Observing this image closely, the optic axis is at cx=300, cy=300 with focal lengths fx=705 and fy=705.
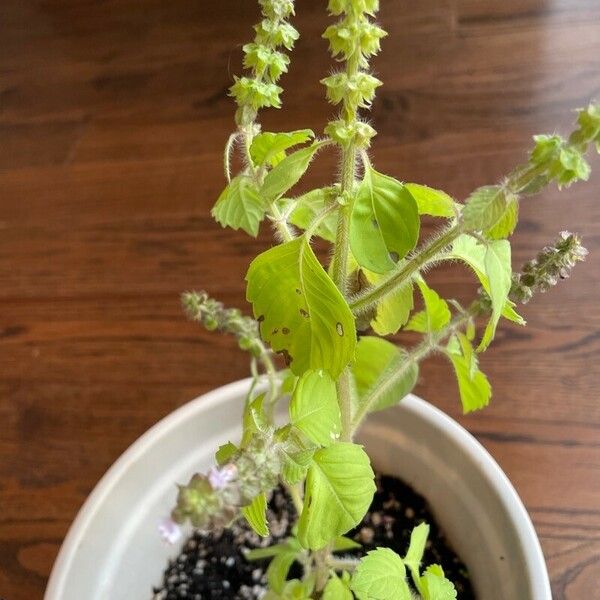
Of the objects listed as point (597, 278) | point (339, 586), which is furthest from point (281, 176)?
point (597, 278)

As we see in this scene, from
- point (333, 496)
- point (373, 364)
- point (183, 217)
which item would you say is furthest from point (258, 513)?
point (183, 217)

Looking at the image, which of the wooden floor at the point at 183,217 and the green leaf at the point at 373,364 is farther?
the wooden floor at the point at 183,217

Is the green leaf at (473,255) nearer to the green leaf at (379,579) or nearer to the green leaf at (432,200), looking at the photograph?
the green leaf at (432,200)

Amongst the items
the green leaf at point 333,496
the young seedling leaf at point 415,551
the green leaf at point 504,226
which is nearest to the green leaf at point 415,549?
the young seedling leaf at point 415,551

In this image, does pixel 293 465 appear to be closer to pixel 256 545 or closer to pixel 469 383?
pixel 469 383

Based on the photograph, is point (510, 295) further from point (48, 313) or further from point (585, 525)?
point (48, 313)

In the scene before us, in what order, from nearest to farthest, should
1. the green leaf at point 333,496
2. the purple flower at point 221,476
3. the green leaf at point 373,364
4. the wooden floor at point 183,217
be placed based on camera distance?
the purple flower at point 221,476
the green leaf at point 333,496
the green leaf at point 373,364
the wooden floor at point 183,217

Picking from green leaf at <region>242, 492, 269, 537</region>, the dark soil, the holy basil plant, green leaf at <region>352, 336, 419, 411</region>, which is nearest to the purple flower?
the holy basil plant
